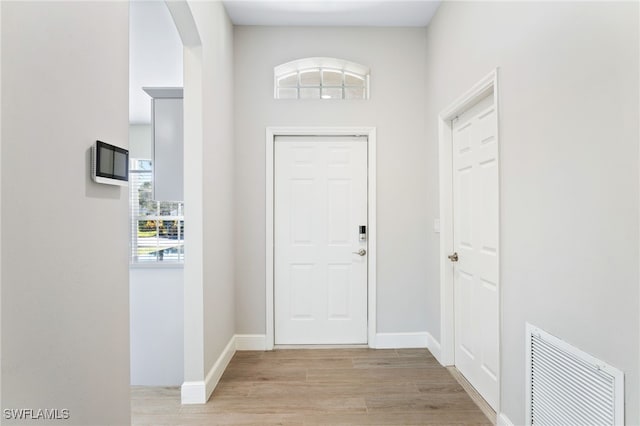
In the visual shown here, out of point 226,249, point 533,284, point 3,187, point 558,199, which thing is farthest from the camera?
point 226,249

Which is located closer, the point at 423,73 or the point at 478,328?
the point at 478,328

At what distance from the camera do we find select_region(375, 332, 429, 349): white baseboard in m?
3.28

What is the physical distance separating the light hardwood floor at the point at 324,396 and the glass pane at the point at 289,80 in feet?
8.18

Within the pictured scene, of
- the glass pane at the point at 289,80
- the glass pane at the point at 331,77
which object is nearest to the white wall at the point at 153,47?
the glass pane at the point at 289,80

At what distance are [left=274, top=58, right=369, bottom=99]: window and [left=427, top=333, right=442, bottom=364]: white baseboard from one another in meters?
2.30

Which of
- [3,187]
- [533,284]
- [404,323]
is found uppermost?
[3,187]

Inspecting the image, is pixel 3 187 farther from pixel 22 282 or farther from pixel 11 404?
pixel 11 404

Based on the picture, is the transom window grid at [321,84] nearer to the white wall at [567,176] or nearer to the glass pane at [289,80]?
the glass pane at [289,80]

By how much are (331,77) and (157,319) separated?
114 inches

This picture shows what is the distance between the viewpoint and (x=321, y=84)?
3.37 m

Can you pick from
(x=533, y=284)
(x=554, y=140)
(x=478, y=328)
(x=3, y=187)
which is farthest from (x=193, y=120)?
(x=478, y=328)

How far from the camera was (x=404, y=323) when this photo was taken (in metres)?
3.32

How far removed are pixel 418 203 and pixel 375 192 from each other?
43cm

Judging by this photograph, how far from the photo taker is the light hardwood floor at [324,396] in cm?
217
